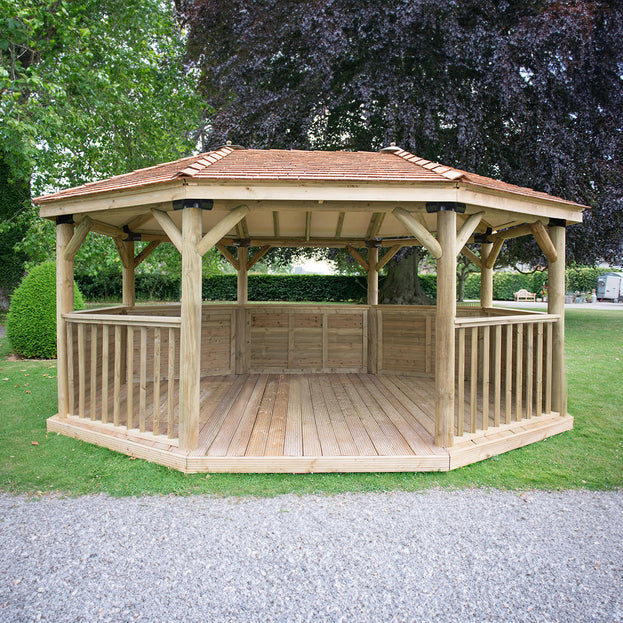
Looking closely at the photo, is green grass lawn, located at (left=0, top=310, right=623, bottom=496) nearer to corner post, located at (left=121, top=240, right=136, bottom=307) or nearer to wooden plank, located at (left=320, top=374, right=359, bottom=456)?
wooden plank, located at (left=320, top=374, right=359, bottom=456)

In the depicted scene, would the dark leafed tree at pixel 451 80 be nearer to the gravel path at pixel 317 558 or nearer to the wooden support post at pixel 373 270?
the wooden support post at pixel 373 270

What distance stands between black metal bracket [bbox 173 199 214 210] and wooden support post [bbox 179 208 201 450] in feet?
0.14

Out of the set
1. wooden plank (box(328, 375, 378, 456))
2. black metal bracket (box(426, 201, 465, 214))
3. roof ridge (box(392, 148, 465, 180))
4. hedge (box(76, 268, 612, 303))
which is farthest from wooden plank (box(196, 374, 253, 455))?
hedge (box(76, 268, 612, 303))

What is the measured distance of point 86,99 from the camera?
11.6 metres

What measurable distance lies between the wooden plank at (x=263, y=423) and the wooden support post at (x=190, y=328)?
0.53 m

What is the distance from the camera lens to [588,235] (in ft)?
36.3

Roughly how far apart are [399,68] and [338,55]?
162 cm

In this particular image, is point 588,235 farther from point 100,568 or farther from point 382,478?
point 100,568

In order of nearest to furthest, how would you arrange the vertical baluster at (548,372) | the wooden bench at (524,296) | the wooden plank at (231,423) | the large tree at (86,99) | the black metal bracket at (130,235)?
the wooden plank at (231,423), the vertical baluster at (548,372), the black metal bracket at (130,235), the large tree at (86,99), the wooden bench at (524,296)

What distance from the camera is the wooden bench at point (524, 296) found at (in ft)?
108

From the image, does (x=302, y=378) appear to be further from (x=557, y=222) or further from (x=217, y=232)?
(x=557, y=222)

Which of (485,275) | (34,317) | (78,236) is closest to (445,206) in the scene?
(485,275)

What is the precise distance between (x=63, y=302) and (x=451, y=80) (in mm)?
9990

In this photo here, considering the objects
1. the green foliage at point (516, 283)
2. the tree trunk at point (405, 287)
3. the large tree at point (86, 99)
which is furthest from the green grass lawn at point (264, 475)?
the green foliage at point (516, 283)
